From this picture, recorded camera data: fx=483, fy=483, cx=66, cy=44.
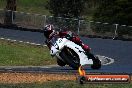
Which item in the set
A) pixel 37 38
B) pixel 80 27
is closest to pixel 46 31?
pixel 37 38

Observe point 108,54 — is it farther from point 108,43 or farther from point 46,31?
point 46,31

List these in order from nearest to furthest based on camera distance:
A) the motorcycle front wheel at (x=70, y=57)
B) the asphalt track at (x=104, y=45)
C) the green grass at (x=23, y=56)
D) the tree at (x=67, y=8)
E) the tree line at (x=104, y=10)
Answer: the motorcycle front wheel at (x=70, y=57), the green grass at (x=23, y=56), the asphalt track at (x=104, y=45), the tree at (x=67, y=8), the tree line at (x=104, y=10)

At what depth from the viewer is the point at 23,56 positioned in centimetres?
2362

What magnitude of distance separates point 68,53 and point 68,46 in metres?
0.22

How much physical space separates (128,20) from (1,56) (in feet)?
74.7

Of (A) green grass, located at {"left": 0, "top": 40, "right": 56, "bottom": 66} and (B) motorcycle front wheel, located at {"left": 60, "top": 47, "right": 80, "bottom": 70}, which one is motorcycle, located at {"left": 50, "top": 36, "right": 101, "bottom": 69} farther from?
(A) green grass, located at {"left": 0, "top": 40, "right": 56, "bottom": 66}

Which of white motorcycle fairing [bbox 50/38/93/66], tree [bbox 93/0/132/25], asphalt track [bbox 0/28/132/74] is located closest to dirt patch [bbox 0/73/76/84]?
white motorcycle fairing [bbox 50/38/93/66]

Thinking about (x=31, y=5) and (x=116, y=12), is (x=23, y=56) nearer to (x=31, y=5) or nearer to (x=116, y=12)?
(x=116, y=12)

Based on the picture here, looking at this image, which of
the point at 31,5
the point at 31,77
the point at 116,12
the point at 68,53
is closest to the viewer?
the point at 68,53

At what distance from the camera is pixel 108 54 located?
28.3 metres

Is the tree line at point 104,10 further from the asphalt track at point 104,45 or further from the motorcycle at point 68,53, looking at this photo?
the motorcycle at point 68,53

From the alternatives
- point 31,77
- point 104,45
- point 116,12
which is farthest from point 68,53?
point 116,12

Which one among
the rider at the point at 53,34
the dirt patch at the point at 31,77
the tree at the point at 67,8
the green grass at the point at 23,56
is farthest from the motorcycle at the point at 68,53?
Result: the tree at the point at 67,8

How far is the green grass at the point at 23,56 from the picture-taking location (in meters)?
22.2
